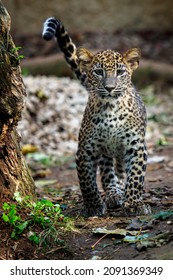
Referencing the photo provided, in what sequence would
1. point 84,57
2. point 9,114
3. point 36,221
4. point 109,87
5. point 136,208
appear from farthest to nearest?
point 84,57, point 136,208, point 109,87, point 36,221, point 9,114

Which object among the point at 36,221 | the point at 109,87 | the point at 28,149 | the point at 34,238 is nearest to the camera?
the point at 34,238

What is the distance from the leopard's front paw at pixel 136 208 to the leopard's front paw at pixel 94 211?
0.45 meters

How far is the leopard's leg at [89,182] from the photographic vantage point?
926 cm

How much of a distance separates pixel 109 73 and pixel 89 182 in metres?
1.42

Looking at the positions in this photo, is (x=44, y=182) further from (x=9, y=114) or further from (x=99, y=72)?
(x=9, y=114)

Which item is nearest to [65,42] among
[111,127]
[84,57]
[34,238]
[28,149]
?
[84,57]

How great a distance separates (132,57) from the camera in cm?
937

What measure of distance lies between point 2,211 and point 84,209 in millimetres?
1685

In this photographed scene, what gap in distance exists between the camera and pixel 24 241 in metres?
7.73

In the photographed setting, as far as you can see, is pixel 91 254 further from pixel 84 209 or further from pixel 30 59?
pixel 30 59

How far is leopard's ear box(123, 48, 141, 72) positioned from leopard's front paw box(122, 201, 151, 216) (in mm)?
1747

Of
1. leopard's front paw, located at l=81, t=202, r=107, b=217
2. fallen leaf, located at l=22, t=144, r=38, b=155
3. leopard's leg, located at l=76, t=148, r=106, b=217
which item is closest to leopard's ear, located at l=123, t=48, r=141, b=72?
leopard's leg, located at l=76, t=148, r=106, b=217
